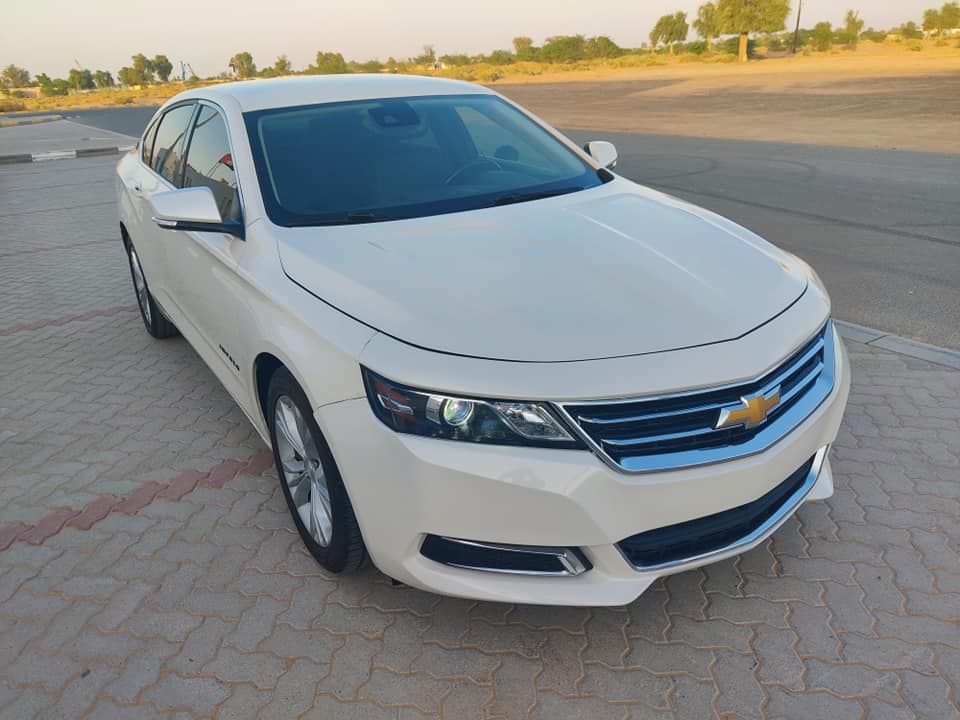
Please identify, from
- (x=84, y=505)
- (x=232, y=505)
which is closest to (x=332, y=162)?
(x=232, y=505)

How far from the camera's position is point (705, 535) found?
7.43ft

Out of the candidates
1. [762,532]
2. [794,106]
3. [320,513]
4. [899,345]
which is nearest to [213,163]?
[320,513]

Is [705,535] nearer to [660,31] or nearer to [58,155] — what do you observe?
[58,155]

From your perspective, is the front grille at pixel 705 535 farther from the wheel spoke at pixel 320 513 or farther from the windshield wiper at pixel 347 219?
the windshield wiper at pixel 347 219

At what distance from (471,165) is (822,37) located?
8980cm

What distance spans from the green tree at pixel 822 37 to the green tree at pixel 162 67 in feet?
320

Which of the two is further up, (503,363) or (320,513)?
(503,363)

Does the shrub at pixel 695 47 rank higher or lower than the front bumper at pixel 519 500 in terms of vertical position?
lower

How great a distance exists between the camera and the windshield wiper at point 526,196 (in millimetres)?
3277

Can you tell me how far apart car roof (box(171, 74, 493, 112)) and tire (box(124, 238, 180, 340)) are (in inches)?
62.5

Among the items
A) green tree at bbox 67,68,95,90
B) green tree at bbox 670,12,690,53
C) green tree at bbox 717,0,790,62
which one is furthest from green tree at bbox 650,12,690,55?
green tree at bbox 67,68,95,90

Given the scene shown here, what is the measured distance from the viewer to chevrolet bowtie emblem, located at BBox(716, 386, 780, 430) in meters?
2.14

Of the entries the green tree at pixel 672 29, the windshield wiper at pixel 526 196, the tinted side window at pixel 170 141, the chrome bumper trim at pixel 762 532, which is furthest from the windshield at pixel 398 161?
the green tree at pixel 672 29

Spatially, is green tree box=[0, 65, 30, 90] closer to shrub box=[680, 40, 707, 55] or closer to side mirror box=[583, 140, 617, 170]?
shrub box=[680, 40, 707, 55]
